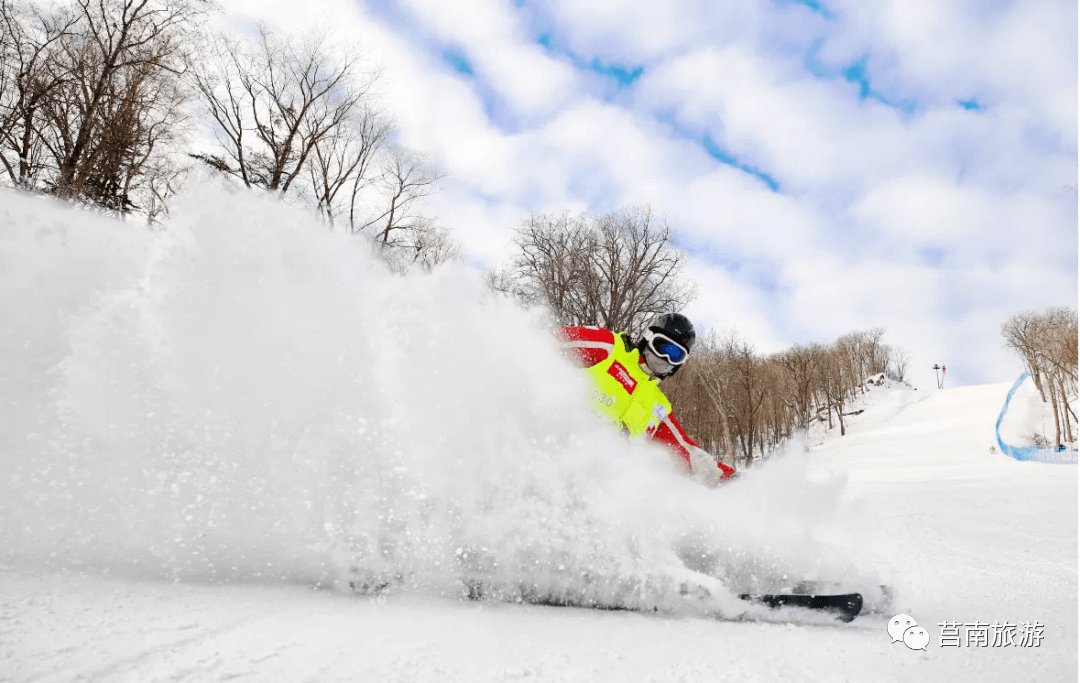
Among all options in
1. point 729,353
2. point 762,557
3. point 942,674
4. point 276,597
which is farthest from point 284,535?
point 729,353

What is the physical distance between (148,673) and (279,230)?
1.69 m

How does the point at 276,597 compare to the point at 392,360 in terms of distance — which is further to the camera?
the point at 392,360

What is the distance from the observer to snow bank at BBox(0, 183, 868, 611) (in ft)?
6.66

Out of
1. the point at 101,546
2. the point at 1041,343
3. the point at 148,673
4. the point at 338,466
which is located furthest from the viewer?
the point at 1041,343

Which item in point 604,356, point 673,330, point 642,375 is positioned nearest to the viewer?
point 604,356

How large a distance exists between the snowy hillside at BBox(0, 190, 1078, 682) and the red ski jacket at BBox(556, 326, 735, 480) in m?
0.90

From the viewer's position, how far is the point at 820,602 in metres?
2.10

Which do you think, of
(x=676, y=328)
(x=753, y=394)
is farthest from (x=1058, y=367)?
(x=676, y=328)

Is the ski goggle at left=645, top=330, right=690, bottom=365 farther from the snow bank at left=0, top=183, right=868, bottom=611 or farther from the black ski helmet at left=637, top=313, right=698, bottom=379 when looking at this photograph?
the snow bank at left=0, top=183, right=868, bottom=611

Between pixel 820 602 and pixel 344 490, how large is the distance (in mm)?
1897

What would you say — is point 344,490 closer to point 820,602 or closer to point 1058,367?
point 820,602

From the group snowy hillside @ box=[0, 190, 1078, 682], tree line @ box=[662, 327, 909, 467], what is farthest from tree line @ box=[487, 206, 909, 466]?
snowy hillside @ box=[0, 190, 1078, 682]

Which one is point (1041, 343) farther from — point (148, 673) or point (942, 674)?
point (148, 673)

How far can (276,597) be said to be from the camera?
1.86 metres
